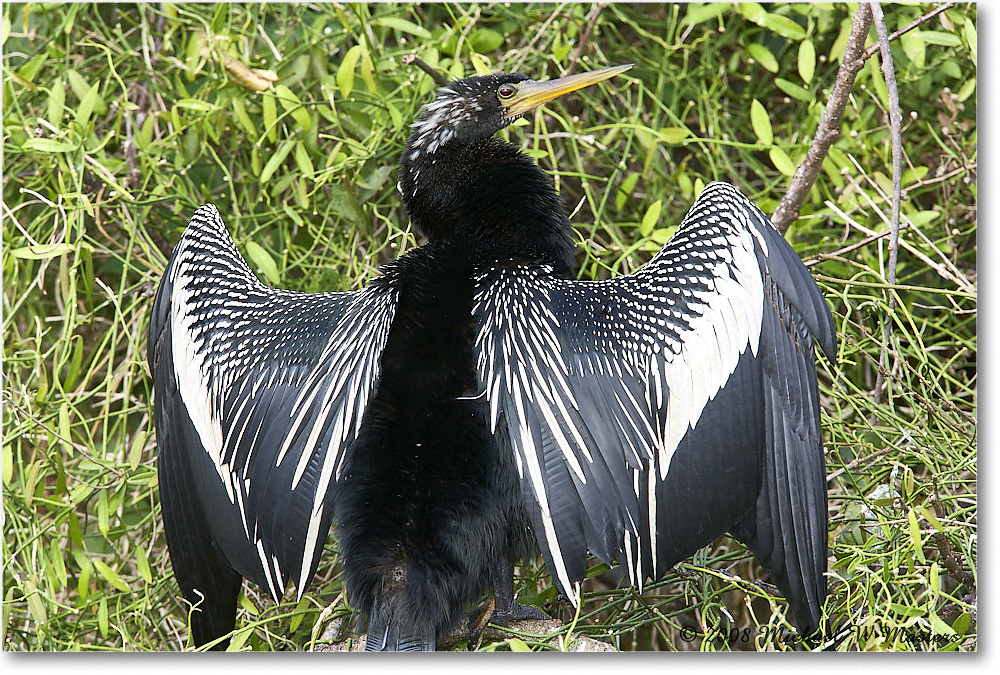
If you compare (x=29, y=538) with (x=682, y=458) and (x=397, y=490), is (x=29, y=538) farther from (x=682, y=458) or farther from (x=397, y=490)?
(x=682, y=458)

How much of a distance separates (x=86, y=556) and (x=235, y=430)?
0.50m

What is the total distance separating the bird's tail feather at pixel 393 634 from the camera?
4.65 feet

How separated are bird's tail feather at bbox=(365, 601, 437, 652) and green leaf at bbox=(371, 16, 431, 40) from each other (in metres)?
1.17

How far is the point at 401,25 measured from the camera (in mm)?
2037

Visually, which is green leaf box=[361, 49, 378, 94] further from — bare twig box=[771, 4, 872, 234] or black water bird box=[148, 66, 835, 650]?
bare twig box=[771, 4, 872, 234]

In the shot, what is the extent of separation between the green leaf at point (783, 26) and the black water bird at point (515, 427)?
1.88 feet

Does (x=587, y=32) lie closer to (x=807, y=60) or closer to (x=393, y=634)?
(x=807, y=60)

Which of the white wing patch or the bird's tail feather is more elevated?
the white wing patch

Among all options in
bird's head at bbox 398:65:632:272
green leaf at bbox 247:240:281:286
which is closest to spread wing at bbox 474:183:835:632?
bird's head at bbox 398:65:632:272

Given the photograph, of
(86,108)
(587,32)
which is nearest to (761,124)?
(587,32)

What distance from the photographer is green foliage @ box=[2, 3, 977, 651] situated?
1.74 metres

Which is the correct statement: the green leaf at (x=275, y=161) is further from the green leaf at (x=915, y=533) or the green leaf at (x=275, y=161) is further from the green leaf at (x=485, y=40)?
the green leaf at (x=915, y=533)

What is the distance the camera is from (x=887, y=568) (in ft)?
4.81

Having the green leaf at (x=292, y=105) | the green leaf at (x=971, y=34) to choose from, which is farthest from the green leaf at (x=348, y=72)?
the green leaf at (x=971, y=34)
